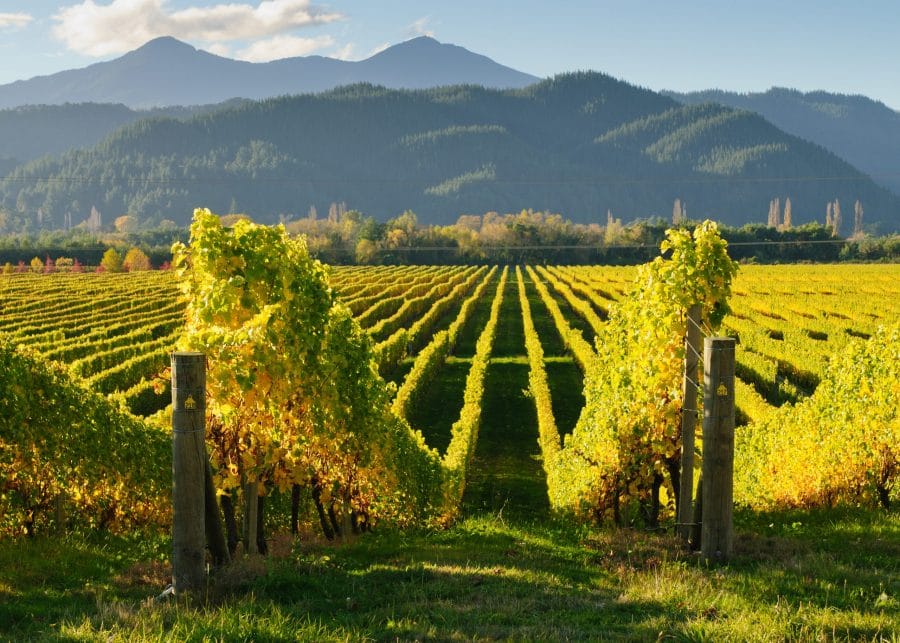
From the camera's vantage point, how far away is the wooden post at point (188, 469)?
20.5ft

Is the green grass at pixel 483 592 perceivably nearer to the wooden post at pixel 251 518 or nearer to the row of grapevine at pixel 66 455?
the wooden post at pixel 251 518

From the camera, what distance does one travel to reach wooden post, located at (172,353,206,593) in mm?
6246

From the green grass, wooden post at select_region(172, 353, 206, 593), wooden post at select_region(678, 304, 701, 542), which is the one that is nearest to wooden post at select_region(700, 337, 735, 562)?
the green grass

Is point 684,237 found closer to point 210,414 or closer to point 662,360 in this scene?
point 662,360

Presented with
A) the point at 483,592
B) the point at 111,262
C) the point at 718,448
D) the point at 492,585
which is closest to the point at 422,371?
the point at 718,448

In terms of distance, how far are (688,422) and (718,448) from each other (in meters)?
1.01

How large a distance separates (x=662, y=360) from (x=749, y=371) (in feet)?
71.1

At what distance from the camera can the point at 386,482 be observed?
11.0 m

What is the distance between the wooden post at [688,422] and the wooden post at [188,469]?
4480mm

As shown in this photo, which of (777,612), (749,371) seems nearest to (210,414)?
(777,612)

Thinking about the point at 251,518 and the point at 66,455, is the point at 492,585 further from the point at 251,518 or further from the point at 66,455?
the point at 66,455

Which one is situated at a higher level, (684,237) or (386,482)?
(684,237)

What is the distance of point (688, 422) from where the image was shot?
8.20 meters

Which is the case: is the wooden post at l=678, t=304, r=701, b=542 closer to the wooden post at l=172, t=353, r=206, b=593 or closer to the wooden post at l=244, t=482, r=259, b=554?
the wooden post at l=244, t=482, r=259, b=554
